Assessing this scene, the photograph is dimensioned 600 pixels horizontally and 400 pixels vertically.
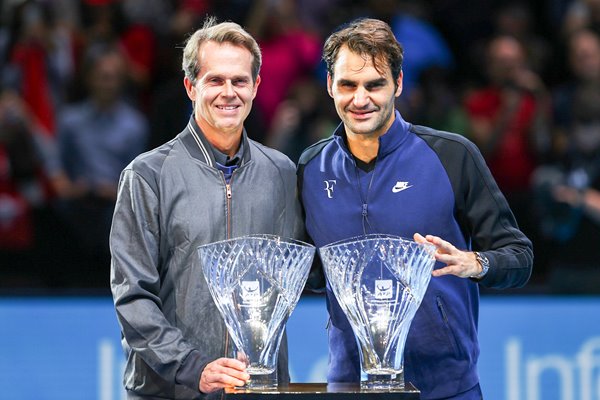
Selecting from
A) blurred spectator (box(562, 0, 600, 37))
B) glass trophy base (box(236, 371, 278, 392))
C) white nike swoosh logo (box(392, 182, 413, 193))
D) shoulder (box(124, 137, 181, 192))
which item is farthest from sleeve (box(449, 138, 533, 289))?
blurred spectator (box(562, 0, 600, 37))

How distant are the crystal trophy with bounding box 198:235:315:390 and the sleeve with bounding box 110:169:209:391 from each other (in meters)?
0.19

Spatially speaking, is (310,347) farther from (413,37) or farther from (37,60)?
(37,60)

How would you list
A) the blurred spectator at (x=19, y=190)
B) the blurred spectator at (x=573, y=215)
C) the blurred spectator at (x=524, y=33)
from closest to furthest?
1. the blurred spectator at (x=573, y=215)
2. the blurred spectator at (x=19, y=190)
3. the blurred spectator at (x=524, y=33)

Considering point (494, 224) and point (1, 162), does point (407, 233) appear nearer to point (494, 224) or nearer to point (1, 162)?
point (494, 224)

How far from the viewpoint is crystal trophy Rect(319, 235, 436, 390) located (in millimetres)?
3412

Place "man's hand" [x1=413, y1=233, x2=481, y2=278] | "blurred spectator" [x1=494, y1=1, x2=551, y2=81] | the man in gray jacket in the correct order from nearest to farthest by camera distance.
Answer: "man's hand" [x1=413, y1=233, x2=481, y2=278] → the man in gray jacket → "blurred spectator" [x1=494, y1=1, x2=551, y2=81]

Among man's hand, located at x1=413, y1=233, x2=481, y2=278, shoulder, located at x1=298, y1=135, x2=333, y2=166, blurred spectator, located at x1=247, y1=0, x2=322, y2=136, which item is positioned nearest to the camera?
man's hand, located at x1=413, y1=233, x2=481, y2=278

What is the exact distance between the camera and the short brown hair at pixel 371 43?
3711mm

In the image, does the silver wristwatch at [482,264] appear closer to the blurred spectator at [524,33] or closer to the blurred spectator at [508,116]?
the blurred spectator at [508,116]

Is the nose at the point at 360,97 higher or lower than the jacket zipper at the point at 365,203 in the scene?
higher

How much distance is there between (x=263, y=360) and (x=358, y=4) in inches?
215

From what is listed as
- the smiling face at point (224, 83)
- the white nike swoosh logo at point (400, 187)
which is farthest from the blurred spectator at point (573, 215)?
the smiling face at point (224, 83)

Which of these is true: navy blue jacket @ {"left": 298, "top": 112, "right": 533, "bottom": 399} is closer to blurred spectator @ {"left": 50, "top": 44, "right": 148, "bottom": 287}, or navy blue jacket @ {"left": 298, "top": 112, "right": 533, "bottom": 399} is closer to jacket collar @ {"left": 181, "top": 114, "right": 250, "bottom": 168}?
jacket collar @ {"left": 181, "top": 114, "right": 250, "bottom": 168}

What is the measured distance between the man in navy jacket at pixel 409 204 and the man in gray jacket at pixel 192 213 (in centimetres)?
21
